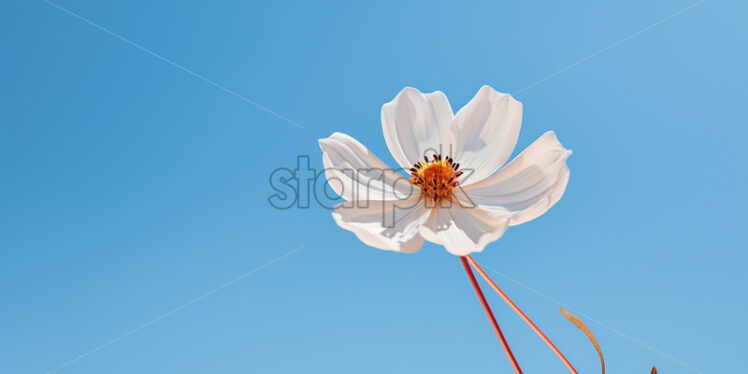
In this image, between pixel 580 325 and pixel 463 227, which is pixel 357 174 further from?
pixel 580 325

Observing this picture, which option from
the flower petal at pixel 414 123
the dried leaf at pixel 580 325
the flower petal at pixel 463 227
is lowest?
the dried leaf at pixel 580 325

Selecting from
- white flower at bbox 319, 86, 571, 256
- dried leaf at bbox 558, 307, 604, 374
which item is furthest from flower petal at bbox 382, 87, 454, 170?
dried leaf at bbox 558, 307, 604, 374

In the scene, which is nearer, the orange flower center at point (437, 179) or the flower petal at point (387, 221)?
the flower petal at point (387, 221)

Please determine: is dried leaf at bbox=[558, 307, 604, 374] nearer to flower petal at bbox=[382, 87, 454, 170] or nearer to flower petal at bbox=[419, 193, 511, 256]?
flower petal at bbox=[419, 193, 511, 256]

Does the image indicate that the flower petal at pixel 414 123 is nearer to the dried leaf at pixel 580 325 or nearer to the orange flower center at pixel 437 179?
the orange flower center at pixel 437 179

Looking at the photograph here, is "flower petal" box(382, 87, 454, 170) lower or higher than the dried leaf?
Answer: higher

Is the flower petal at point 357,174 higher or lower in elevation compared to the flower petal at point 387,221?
higher

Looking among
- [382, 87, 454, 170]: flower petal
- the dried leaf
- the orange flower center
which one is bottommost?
the dried leaf

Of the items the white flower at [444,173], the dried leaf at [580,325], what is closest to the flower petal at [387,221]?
the white flower at [444,173]

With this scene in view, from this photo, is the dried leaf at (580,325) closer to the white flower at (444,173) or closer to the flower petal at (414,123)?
the white flower at (444,173)
